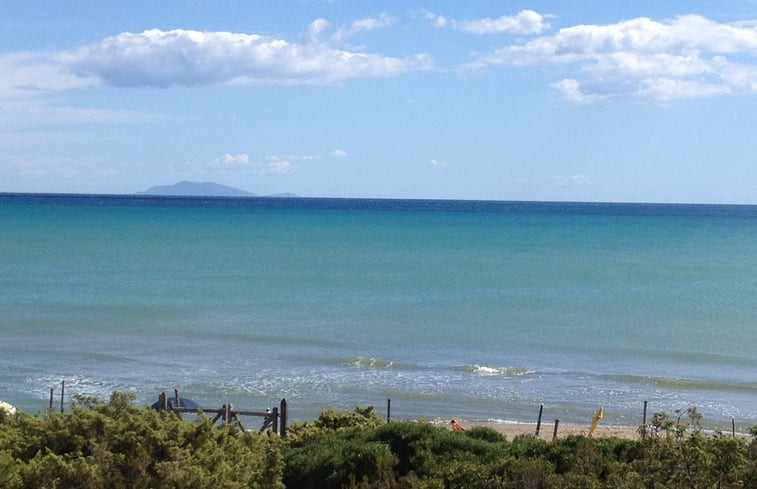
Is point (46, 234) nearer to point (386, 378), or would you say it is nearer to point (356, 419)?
point (386, 378)

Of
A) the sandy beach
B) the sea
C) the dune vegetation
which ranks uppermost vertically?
the dune vegetation

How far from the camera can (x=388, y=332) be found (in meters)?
38.8

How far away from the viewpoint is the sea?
2777cm

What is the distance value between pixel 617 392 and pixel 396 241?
231 ft

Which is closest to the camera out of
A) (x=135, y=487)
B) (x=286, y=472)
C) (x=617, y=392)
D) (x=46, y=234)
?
(x=135, y=487)

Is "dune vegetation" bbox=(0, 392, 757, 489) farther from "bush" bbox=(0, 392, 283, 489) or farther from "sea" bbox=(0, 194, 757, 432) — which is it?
"sea" bbox=(0, 194, 757, 432)

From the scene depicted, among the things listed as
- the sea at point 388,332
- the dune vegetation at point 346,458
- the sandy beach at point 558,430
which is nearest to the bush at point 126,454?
the dune vegetation at point 346,458

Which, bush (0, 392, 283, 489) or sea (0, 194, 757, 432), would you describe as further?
sea (0, 194, 757, 432)

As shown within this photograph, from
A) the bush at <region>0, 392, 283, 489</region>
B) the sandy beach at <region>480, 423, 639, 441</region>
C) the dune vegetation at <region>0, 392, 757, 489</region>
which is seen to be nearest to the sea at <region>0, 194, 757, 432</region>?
the sandy beach at <region>480, 423, 639, 441</region>

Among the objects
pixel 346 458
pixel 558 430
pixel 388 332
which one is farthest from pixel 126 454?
pixel 388 332

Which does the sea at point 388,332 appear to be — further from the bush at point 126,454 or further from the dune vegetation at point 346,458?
the bush at point 126,454

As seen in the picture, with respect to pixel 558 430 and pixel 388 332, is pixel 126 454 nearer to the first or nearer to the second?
pixel 558 430

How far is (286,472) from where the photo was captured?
49.0 ft

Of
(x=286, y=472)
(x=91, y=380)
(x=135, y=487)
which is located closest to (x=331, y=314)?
(x=91, y=380)
